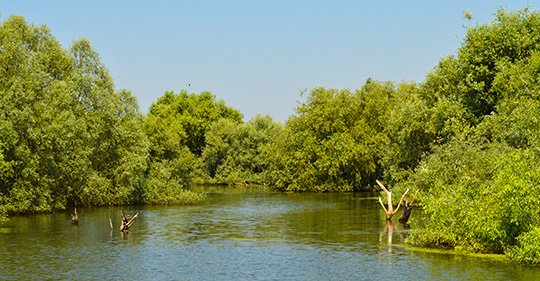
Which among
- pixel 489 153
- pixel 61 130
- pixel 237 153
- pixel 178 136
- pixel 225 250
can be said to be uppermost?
pixel 178 136

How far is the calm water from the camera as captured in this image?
37156mm

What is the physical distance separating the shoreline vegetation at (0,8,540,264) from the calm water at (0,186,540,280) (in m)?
2.54

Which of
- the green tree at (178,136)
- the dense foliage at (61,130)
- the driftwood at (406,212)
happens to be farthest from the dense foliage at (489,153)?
the dense foliage at (61,130)

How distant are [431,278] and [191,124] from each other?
129063mm

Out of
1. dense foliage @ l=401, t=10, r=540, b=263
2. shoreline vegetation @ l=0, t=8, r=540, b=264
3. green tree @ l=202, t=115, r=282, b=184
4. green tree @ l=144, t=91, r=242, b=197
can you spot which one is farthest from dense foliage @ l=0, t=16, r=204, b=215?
green tree @ l=202, t=115, r=282, b=184

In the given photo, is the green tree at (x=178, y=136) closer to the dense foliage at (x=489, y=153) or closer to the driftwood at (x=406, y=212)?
the dense foliage at (x=489, y=153)

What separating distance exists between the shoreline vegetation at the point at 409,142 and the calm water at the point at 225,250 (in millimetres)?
2542

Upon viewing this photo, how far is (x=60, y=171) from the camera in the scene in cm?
7100

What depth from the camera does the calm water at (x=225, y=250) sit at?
122 feet

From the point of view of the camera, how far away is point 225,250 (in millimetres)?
46156

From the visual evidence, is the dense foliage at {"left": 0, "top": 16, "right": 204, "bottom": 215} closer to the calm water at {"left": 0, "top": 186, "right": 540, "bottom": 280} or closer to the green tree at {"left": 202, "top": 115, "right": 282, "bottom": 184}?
the calm water at {"left": 0, "top": 186, "right": 540, "bottom": 280}

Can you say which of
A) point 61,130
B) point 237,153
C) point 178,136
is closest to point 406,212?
point 61,130

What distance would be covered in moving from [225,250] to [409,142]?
128 feet

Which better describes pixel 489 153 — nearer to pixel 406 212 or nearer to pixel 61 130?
pixel 406 212
